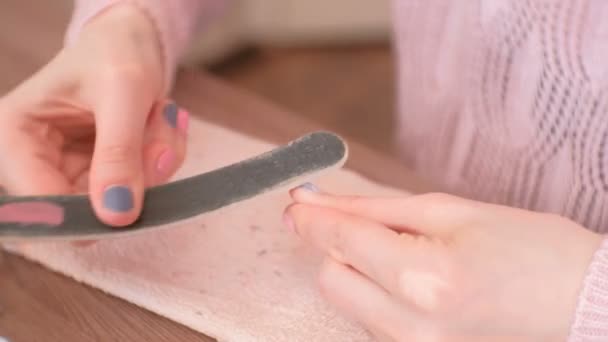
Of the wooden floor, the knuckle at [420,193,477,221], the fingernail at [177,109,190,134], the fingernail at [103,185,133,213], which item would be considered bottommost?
the wooden floor

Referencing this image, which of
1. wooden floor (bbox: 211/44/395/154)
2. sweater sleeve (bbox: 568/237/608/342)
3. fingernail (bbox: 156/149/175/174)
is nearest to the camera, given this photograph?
sweater sleeve (bbox: 568/237/608/342)

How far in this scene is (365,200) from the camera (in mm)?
392

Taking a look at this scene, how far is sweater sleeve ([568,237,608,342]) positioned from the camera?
34 cm

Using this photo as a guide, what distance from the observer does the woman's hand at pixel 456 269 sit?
34 cm

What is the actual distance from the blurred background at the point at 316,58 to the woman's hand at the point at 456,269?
985 millimetres

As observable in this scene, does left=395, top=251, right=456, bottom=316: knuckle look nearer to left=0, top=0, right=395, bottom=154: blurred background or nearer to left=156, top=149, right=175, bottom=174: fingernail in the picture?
left=156, top=149, right=175, bottom=174: fingernail

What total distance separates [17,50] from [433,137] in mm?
365

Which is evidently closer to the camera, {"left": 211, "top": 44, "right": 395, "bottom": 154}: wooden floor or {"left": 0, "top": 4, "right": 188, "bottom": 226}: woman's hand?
{"left": 0, "top": 4, "right": 188, "bottom": 226}: woman's hand

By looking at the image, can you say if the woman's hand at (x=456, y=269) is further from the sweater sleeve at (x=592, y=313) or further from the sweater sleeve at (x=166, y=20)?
the sweater sleeve at (x=166, y=20)

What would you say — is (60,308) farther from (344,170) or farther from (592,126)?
(592,126)

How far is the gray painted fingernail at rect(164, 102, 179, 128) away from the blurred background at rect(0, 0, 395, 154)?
91cm

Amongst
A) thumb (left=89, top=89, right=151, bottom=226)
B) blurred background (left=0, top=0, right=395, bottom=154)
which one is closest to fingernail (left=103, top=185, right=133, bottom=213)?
thumb (left=89, top=89, right=151, bottom=226)

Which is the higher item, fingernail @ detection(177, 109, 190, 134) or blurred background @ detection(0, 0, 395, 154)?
fingernail @ detection(177, 109, 190, 134)

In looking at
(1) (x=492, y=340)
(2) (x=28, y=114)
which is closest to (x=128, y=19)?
(2) (x=28, y=114)
